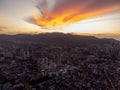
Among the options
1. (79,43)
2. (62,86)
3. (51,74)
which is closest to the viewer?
(62,86)

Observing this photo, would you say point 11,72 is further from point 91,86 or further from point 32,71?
point 91,86

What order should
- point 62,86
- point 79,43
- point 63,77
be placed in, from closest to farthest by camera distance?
point 62,86 < point 63,77 < point 79,43

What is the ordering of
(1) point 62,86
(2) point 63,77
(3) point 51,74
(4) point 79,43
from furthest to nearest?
(4) point 79,43, (3) point 51,74, (2) point 63,77, (1) point 62,86

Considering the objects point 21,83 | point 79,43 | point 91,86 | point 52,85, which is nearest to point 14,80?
point 21,83

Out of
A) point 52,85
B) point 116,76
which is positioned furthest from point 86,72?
point 52,85

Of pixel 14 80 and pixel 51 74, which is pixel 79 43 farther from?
pixel 14 80

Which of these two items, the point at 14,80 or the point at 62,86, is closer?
the point at 62,86

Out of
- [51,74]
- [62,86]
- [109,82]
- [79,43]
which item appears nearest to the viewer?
[62,86]

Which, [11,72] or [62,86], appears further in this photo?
[11,72]
